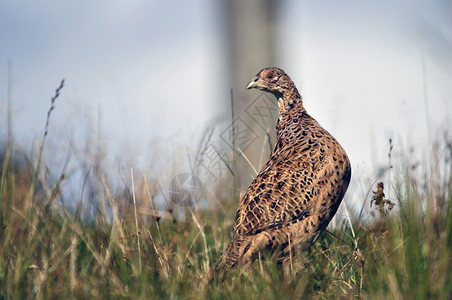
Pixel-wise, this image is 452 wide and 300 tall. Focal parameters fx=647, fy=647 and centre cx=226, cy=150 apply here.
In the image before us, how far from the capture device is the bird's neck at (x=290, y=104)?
180 inches

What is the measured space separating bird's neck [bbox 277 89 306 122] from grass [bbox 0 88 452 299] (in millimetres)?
797

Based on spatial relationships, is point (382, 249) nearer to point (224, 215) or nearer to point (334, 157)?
point (334, 157)

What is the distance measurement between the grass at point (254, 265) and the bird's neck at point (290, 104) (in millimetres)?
797

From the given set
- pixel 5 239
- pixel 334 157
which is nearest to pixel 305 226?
pixel 334 157

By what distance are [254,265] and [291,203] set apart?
0.43 metres

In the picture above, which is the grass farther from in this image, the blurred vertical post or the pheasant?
the blurred vertical post

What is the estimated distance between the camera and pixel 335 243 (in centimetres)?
428

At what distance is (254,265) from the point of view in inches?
152

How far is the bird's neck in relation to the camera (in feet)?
15.0

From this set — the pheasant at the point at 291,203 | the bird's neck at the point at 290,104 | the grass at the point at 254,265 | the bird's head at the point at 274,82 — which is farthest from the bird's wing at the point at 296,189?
the bird's head at the point at 274,82

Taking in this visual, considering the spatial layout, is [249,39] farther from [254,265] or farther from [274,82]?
[254,265]

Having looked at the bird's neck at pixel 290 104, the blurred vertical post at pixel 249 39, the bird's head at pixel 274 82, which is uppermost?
the blurred vertical post at pixel 249 39

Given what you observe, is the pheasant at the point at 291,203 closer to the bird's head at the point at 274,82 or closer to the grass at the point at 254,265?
the grass at the point at 254,265

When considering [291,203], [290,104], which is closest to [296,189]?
[291,203]
